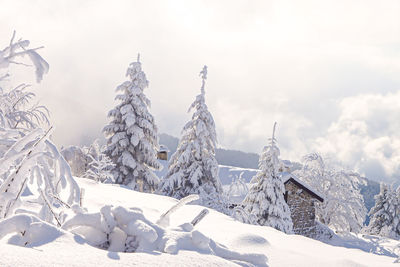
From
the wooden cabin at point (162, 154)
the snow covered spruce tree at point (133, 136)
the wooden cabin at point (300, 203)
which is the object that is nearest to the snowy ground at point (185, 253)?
the snow covered spruce tree at point (133, 136)

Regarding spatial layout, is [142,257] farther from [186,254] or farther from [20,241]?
[20,241]

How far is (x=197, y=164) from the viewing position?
1930cm

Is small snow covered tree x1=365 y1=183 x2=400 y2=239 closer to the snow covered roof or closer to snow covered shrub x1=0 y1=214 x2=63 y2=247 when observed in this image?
the snow covered roof

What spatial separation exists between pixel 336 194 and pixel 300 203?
8544 millimetres

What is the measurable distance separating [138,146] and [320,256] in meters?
17.6

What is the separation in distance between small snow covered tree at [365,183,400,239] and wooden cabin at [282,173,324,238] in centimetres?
1726

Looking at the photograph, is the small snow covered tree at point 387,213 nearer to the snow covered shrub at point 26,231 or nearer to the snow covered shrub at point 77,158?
the snow covered shrub at point 77,158

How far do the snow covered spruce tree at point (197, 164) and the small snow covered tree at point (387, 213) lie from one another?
26.2 m

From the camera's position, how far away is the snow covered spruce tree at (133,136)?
66.1ft

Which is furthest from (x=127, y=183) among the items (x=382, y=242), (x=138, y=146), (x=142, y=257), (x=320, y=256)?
(x=382, y=242)

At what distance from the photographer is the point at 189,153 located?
1936 cm

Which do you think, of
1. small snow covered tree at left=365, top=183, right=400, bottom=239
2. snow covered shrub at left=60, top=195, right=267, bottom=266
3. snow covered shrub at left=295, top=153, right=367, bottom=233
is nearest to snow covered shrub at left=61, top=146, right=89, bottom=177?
snow covered shrub at left=295, top=153, right=367, bottom=233

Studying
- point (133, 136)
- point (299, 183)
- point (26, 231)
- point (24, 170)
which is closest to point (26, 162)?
point (24, 170)

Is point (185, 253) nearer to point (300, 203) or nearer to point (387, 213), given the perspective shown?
point (300, 203)
